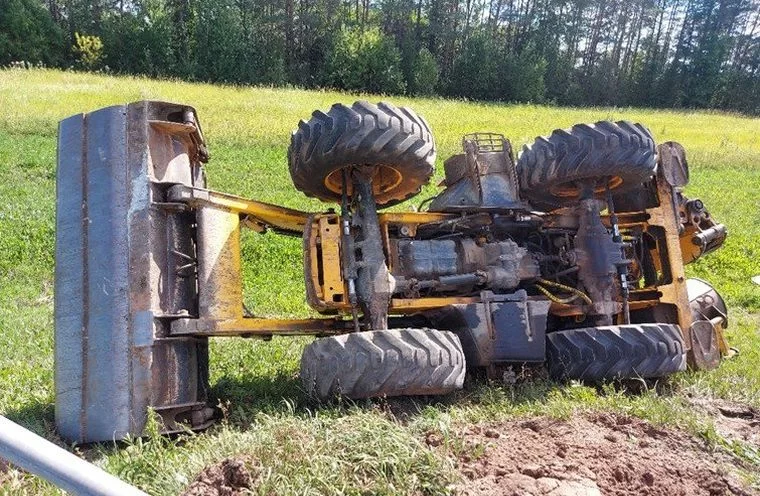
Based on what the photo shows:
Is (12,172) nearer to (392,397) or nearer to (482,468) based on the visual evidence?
(392,397)

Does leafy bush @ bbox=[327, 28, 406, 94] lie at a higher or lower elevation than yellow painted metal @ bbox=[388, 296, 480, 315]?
higher

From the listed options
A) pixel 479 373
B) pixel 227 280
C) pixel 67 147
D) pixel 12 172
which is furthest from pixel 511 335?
pixel 12 172

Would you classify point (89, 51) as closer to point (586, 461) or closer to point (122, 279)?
point (122, 279)

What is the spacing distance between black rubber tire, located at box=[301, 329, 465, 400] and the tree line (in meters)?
44.1

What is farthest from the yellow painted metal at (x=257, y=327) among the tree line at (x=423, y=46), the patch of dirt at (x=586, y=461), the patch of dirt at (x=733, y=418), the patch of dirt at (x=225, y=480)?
the tree line at (x=423, y=46)

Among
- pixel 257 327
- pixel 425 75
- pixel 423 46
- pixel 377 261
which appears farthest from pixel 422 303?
pixel 423 46

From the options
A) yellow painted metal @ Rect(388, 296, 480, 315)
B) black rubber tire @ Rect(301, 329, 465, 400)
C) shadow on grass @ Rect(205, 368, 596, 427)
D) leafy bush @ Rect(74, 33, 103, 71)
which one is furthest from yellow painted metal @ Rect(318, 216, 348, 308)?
leafy bush @ Rect(74, 33, 103, 71)

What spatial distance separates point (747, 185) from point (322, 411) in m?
17.8

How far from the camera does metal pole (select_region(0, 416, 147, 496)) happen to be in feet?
4.39

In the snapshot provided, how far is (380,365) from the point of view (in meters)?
3.99

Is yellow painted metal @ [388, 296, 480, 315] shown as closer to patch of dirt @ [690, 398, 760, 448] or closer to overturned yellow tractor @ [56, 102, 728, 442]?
overturned yellow tractor @ [56, 102, 728, 442]

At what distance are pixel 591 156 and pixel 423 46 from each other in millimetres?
55984

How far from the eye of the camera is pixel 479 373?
518 cm

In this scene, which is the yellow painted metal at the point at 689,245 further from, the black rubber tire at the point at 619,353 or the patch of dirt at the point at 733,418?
the patch of dirt at the point at 733,418
